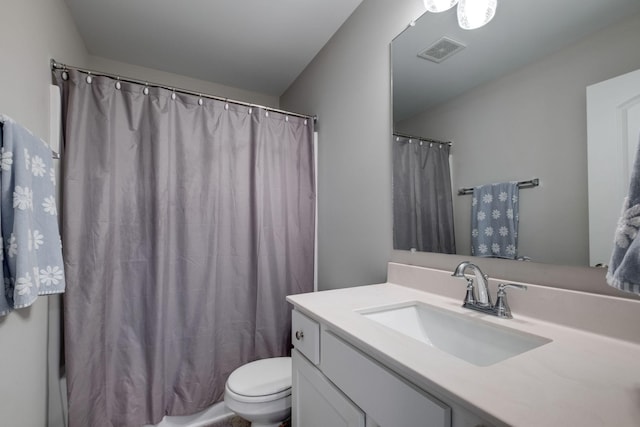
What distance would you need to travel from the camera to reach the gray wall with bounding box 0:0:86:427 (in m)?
0.95

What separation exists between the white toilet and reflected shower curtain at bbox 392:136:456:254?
907 mm

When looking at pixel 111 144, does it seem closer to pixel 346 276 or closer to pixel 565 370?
pixel 346 276

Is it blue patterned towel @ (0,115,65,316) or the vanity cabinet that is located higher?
blue patterned towel @ (0,115,65,316)

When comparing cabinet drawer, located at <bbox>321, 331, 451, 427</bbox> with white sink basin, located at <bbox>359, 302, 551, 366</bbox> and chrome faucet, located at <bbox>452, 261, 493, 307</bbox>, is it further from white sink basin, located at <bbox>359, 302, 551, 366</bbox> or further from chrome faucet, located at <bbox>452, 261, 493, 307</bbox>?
chrome faucet, located at <bbox>452, 261, 493, 307</bbox>

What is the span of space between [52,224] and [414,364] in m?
1.35

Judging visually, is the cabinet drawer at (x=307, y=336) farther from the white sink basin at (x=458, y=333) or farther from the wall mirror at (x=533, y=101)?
the wall mirror at (x=533, y=101)

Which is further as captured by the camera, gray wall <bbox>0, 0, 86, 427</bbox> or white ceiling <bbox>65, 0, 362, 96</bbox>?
white ceiling <bbox>65, 0, 362, 96</bbox>

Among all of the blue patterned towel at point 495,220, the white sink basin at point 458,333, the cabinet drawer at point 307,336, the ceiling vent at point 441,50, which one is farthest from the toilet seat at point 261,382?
the ceiling vent at point 441,50

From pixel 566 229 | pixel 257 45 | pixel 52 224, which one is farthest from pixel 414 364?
pixel 257 45

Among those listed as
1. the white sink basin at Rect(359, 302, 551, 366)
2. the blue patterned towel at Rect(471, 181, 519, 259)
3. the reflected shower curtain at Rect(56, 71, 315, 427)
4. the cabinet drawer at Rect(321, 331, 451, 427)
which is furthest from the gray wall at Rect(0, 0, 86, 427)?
the blue patterned towel at Rect(471, 181, 519, 259)

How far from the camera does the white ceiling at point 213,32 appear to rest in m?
1.55

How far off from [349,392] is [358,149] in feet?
4.00

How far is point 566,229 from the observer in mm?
811

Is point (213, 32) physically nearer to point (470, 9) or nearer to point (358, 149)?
point (358, 149)
